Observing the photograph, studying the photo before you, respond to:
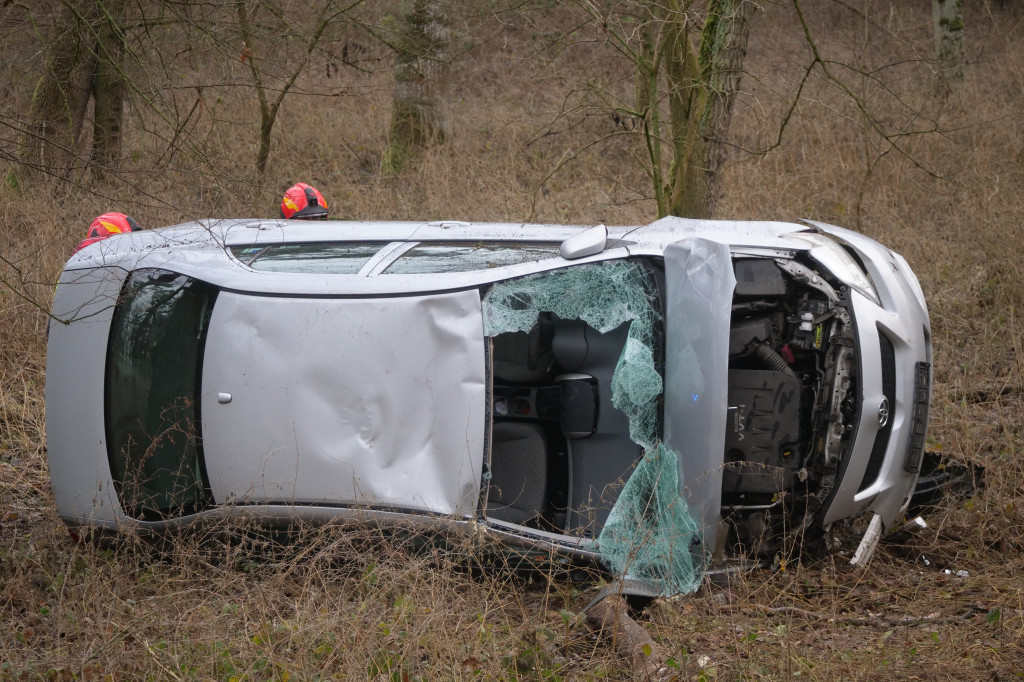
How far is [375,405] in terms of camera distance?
369cm

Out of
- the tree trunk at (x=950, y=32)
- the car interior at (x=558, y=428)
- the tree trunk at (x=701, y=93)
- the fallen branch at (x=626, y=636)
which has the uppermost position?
the tree trunk at (x=950, y=32)

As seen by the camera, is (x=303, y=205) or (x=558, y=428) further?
(x=303, y=205)

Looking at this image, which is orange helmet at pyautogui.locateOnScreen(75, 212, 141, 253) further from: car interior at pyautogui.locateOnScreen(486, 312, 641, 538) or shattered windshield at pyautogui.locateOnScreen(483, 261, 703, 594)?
shattered windshield at pyautogui.locateOnScreen(483, 261, 703, 594)

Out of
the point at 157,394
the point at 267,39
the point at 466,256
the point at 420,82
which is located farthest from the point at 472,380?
the point at 420,82

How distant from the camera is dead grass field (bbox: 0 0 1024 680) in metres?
3.16

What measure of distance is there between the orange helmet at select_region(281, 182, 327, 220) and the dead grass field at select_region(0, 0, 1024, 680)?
0.26 m

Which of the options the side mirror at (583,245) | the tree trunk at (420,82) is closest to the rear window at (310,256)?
the side mirror at (583,245)

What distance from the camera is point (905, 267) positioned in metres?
4.26

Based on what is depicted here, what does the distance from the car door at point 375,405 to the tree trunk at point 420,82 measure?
23.8ft

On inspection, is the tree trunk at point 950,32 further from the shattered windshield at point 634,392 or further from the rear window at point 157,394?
the rear window at point 157,394

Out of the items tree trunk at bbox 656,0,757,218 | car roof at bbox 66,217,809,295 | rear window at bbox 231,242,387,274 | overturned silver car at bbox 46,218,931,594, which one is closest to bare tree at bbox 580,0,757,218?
tree trunk at bbox 656,0,757,218

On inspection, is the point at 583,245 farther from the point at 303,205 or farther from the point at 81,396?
the point at 303,205

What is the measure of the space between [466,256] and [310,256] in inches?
28.6

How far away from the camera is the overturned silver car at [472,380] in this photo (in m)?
3.69
